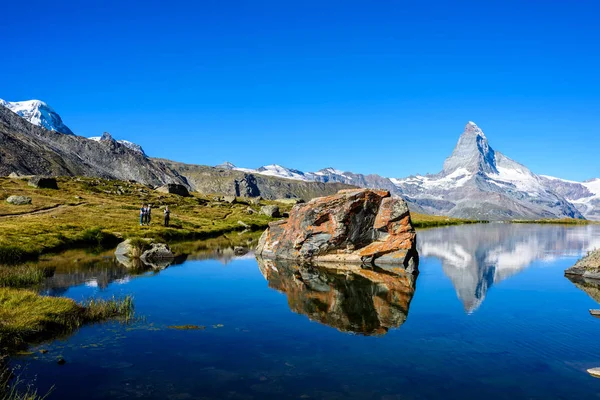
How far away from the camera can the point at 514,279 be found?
45062mm

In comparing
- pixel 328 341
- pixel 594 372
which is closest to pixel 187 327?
pixel 328 341

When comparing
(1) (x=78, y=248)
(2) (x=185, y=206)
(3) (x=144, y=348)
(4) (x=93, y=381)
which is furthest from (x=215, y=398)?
(2) (x=185, y=206)

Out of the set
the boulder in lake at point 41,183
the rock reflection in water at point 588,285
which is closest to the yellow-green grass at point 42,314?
the rock reflection in water at point 588,285

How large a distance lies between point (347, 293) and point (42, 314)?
19812mm

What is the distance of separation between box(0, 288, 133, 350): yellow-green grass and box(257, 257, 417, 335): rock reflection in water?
36.8 feet

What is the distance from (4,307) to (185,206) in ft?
396

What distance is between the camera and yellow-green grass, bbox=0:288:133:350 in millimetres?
21547

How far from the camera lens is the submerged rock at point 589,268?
44.3 meters

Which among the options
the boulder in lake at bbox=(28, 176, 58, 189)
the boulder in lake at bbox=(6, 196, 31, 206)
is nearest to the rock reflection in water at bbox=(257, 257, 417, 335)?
the boulder in lake at bbox=(6, 196, 31, 206)

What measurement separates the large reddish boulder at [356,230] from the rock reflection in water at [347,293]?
6.35 feet

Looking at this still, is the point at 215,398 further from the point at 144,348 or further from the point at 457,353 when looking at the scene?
the point at 457,353

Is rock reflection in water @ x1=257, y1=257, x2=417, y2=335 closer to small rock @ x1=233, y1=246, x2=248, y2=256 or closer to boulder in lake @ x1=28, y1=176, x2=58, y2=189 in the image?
small rock @ x1=233, y1=246, x2=248, y2=256

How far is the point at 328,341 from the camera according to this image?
23328mm

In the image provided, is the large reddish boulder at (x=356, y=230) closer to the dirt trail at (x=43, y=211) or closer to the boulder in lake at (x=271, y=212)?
the dirt trail at (x=43, y=211)
